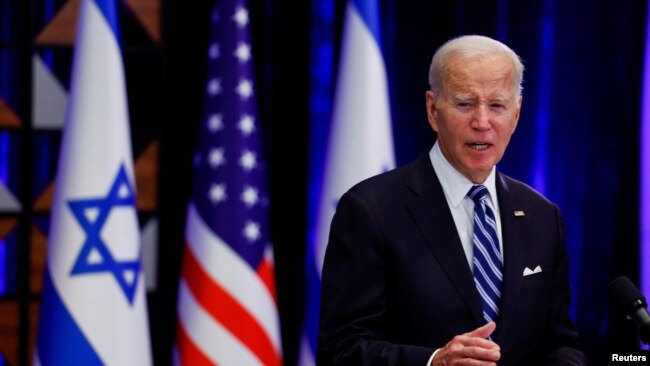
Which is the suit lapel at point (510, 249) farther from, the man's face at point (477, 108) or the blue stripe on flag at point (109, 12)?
the blue stripe on flag at point (109, 12)

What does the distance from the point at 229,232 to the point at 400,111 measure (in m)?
0.95

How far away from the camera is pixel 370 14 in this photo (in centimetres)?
372

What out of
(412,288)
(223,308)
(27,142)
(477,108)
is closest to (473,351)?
(412,288)

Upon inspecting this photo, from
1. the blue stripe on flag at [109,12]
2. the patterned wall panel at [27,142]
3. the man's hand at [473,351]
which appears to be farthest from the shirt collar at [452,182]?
the patterned wall panel at [27,142]

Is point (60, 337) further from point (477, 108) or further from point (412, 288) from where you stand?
point (477, 108)

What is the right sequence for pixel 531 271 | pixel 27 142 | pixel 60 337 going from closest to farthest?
pixel 531 271 < pixel 60 337 < pixel 27 142

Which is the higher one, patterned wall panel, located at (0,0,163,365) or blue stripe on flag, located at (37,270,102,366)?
patterned wall panel, located at (0,0,163,365)

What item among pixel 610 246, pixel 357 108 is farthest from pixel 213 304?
pixel 610 246

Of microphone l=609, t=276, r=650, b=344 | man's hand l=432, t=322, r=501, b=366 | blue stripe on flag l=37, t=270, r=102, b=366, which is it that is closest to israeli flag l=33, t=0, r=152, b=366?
blue stripe on flag l=37, t=270, r=102, b=366

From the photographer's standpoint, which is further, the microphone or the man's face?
the man's face

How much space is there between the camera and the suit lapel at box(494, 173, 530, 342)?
6.40 ft

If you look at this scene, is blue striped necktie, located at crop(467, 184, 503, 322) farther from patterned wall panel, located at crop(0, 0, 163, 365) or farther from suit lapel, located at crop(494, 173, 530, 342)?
patterned wall panel, located at crop(0, 0, 163, 365)

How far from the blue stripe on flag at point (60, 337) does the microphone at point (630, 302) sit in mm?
2105

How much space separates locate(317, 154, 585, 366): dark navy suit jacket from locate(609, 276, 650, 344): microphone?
0.24m
